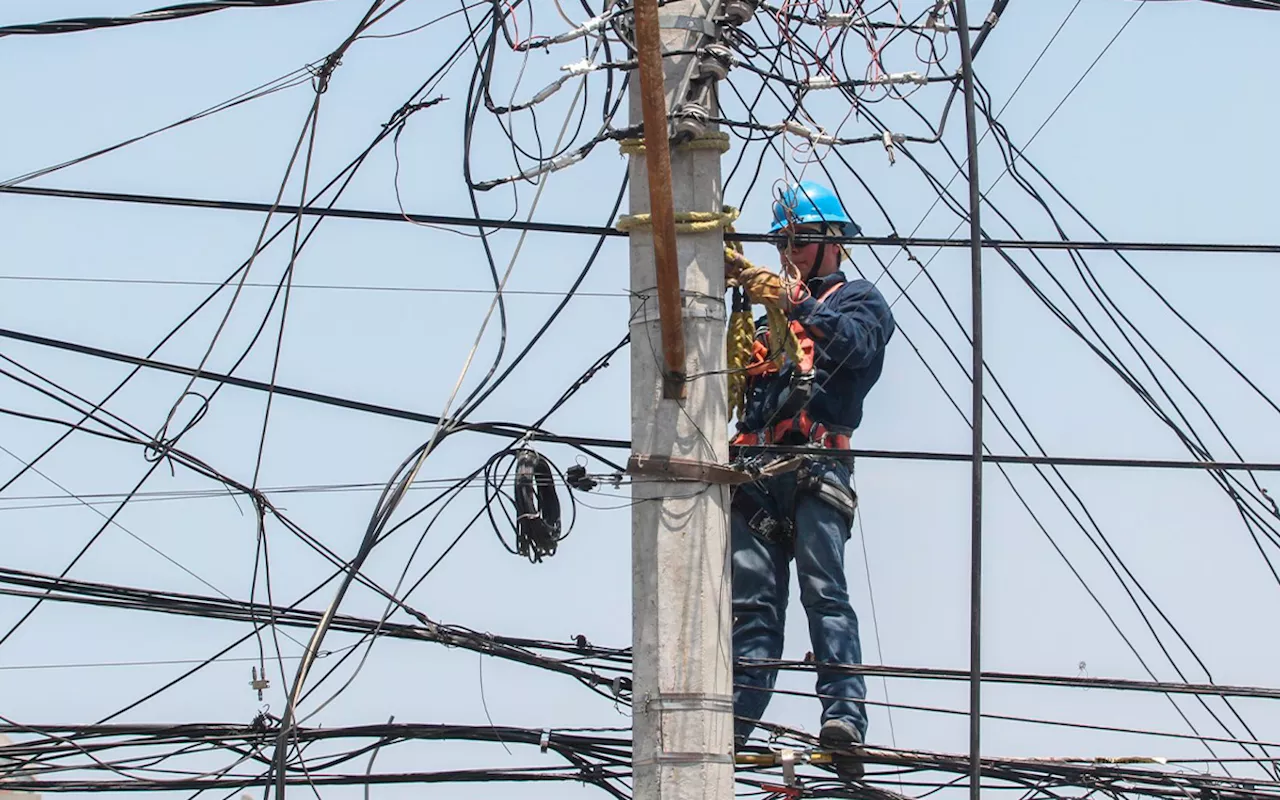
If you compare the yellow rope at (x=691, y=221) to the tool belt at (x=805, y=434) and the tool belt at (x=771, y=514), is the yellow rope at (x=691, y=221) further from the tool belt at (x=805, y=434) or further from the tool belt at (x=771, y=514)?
the tool belt at (x=771, y=514)

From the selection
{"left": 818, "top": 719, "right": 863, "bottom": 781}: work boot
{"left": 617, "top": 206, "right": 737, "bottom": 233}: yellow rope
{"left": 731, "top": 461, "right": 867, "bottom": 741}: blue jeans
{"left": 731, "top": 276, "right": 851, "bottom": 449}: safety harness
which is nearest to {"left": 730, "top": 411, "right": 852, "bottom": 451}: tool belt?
{"left": 731, "top": 276, "right": 851, "bottom": 449}: safety harness

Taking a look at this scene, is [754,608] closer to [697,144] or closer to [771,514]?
[771,514]

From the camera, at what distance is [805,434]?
7391mm

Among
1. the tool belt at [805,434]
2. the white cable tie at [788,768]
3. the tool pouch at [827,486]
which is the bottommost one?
the white cable tie at [788,768]

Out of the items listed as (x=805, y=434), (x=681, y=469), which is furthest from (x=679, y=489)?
(x=805, y=434)

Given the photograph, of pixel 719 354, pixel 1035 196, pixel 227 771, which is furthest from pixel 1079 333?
pixel 227 771

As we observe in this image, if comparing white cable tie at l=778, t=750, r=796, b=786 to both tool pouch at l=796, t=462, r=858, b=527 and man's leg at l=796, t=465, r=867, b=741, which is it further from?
tool pouch at l=796, t=462, r=858, b=527

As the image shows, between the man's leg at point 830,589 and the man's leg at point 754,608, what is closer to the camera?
the man's leg at point 830,589

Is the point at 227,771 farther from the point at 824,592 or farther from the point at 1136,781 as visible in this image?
the point at 1136,781

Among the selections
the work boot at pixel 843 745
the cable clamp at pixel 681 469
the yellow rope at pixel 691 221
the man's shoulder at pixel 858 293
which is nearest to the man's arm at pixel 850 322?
the man's shoulder at pixel 858 293

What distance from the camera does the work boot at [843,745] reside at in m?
6.85

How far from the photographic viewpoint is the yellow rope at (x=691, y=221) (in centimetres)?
625

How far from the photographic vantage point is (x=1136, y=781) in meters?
7.24

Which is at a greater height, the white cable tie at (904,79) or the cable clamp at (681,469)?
the white cable tie at (904,79)
